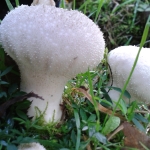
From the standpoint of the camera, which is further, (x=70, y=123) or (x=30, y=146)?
(x=70, y=123)

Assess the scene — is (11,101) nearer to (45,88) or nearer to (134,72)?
(45,88)

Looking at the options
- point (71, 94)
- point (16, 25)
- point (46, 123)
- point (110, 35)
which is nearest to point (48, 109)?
point (46, 123)

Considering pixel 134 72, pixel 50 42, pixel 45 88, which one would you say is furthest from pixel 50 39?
pixel 134 72

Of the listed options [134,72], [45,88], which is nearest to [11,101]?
[45,88]

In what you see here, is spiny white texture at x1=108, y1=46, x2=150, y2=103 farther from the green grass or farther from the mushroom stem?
the mushroom stem

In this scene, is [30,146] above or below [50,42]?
below

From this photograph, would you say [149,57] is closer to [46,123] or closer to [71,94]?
[71,94]

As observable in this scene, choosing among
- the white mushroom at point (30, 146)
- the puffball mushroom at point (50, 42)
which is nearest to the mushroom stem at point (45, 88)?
the puffball mushroom at point (50, 42)

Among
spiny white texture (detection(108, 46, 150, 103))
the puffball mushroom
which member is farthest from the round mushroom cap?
spiny white texture (detection(108, 46, 150, 103))
